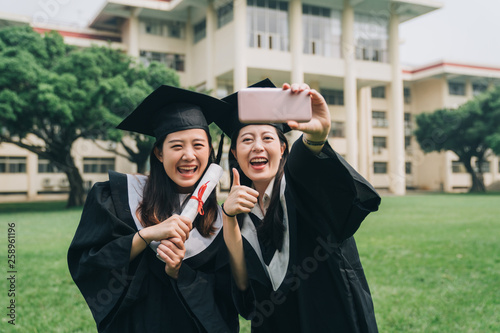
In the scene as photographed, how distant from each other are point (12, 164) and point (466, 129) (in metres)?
32.2

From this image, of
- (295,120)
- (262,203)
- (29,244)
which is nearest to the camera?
(295,120)

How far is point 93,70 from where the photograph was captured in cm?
1881

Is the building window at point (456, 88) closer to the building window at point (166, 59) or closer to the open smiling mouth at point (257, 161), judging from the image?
the building window at point (166, 59)

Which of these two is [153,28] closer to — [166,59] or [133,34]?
[133,34]

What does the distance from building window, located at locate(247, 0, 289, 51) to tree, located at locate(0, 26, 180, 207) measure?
24.5ft

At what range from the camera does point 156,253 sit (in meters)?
2.15

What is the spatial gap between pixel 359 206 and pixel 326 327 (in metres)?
0.60

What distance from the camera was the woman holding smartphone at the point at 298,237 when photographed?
6.54ft

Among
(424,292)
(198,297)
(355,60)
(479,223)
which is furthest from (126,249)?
(355,60)

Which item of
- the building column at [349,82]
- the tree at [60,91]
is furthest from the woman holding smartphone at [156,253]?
the building column at [349,82]

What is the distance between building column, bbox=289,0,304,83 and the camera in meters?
25.2

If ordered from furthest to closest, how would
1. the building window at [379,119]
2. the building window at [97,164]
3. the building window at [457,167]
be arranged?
1. the building window at [457,167]
2. the building window at [379,119]
3. the building window at [97,164]

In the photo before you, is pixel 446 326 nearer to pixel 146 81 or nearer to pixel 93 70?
pixel 93 70

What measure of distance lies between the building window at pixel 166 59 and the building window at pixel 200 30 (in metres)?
1.67
